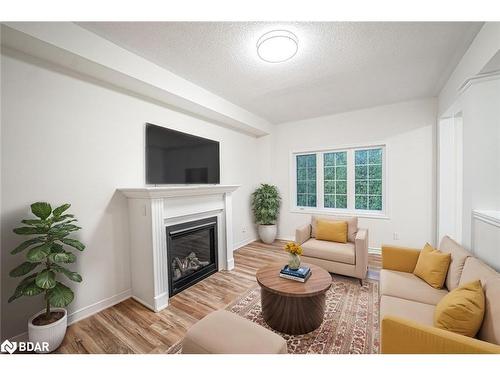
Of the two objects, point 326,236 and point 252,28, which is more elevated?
point 252,28

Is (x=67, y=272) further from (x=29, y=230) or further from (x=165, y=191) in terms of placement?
(x=165, y=191)

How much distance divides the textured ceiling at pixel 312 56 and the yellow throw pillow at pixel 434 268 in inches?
78.3

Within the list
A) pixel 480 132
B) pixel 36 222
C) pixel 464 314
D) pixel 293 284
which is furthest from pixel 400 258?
pixel 36 222

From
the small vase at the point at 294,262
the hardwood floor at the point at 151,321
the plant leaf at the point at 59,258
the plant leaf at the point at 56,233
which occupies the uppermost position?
the plant leaf at the point at 56,233

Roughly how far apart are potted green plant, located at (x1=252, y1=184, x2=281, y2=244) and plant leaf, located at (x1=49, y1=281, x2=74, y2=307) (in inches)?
128

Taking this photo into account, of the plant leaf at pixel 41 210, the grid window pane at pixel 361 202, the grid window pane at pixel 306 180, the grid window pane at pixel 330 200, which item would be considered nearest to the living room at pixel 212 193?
the plant leaf at pixel 41 210

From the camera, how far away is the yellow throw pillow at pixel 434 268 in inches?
69.0

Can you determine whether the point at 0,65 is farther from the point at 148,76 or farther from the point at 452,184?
the point at 452,184

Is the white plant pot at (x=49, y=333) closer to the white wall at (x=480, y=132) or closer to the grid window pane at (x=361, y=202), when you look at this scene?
the white wall at (x=480, y=132)

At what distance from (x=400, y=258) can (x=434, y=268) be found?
1.13ft

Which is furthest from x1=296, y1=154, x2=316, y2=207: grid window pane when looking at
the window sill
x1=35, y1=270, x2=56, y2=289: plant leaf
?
x1=35, y1=270, x2=56, y2=289: plant leaf

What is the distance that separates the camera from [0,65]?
1598 millimetres
